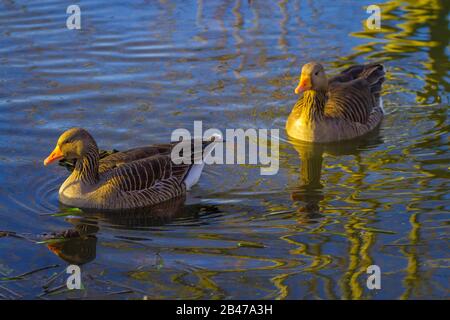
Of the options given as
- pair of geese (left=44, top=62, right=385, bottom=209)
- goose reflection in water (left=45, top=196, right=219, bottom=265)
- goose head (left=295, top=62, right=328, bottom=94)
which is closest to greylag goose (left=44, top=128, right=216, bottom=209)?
pair of geese (left=44, top=62, right=385, bottom=209)

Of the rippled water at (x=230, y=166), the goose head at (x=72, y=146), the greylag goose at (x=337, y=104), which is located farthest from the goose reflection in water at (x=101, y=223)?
the greylag goose at (x=337, y=104)

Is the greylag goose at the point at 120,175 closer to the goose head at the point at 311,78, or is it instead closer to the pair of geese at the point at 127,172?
the pair of geese at the point at 127,172

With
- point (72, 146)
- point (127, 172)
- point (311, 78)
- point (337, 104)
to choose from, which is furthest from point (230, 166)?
point (337, 104)

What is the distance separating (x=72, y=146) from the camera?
10453mm

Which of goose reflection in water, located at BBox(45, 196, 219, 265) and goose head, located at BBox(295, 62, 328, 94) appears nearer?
goose reflection in water, located at BBox(45, 196, 219, 265)

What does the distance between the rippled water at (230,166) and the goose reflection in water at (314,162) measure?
0.11 ft

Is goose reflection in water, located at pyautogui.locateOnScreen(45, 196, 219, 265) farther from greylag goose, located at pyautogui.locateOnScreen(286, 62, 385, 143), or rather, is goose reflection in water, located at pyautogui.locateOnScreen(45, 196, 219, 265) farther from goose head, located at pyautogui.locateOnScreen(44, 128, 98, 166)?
greylag goose, located at pyautogui.locateOnScreen(286, 62, 385, 143)

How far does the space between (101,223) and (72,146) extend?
0.96 metres

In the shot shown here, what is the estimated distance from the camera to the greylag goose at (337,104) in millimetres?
12594

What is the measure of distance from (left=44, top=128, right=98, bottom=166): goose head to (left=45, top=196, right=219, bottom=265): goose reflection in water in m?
0.58

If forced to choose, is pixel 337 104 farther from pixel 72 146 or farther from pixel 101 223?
pixel 101 223

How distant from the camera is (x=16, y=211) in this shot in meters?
10.2

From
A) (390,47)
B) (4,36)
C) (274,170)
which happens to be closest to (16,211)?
(274,170)

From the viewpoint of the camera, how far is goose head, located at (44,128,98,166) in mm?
10414
